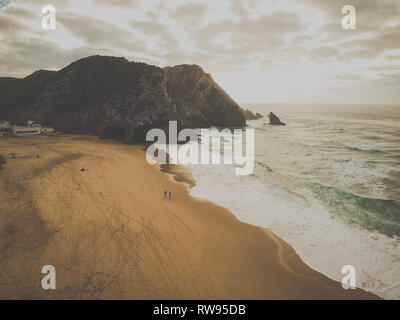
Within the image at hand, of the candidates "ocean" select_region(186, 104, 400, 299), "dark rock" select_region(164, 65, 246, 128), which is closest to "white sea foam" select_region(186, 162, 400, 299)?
"ocean" select_region(186, 104, 400, 299)

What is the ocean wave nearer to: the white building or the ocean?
the ocean

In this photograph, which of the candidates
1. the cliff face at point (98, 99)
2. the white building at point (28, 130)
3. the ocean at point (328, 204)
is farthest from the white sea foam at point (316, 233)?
the white building at point (28, 130)

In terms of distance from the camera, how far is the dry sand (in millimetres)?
8336

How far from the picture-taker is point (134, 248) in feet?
34.9

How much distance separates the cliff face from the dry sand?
79.3 ft

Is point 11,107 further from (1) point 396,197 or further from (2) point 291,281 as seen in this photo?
(1) point 396,197

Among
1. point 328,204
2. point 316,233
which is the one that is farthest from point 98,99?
point 316,233

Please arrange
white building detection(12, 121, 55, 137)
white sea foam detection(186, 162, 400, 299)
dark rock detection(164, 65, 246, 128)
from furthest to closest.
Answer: dark rock detection(164, 65, 246, 128) → white building detection(12, 121, 55, 137) → white sea foam detection(186, 162, 400, 299)

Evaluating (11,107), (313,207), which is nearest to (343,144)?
(313,207)

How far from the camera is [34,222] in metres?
12.0

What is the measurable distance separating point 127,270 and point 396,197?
74.5 feet

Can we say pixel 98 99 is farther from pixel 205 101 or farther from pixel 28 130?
pixel 205 101

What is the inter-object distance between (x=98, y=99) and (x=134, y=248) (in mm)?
47477

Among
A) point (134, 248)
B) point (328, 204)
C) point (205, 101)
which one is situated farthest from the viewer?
point (205, 101)
